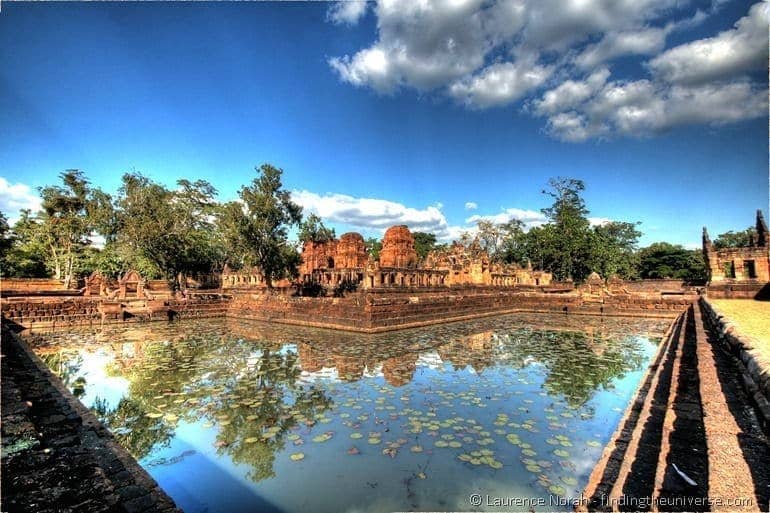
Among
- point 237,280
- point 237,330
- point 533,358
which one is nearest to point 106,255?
point 237,280

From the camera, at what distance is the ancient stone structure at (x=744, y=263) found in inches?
776

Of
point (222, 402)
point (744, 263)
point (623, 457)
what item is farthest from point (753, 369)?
point (744, 263)

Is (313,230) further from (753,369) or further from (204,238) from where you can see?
(753,369)

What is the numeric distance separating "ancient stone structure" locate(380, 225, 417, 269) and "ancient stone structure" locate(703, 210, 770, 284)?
56.5 feet

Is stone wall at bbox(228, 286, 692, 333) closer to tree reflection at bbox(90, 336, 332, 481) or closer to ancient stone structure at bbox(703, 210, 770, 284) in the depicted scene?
ancient stone structure at bbox(703, 210, 770, 284)

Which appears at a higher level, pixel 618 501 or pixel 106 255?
pixel 106 255

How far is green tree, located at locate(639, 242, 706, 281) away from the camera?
177ft

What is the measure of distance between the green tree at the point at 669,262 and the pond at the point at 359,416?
54.4 meters

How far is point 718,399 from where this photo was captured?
13.8 ft

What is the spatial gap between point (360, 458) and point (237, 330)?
40.5 feet

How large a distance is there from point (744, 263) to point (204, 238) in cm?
4199

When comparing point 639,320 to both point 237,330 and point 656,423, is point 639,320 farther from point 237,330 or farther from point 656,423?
point 237,330

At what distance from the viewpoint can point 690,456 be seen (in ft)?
10.7

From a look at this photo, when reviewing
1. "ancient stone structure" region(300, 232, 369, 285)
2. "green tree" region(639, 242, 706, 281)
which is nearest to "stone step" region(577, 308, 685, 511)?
"ancient stone structure" region(300, 232, 369, 285)
